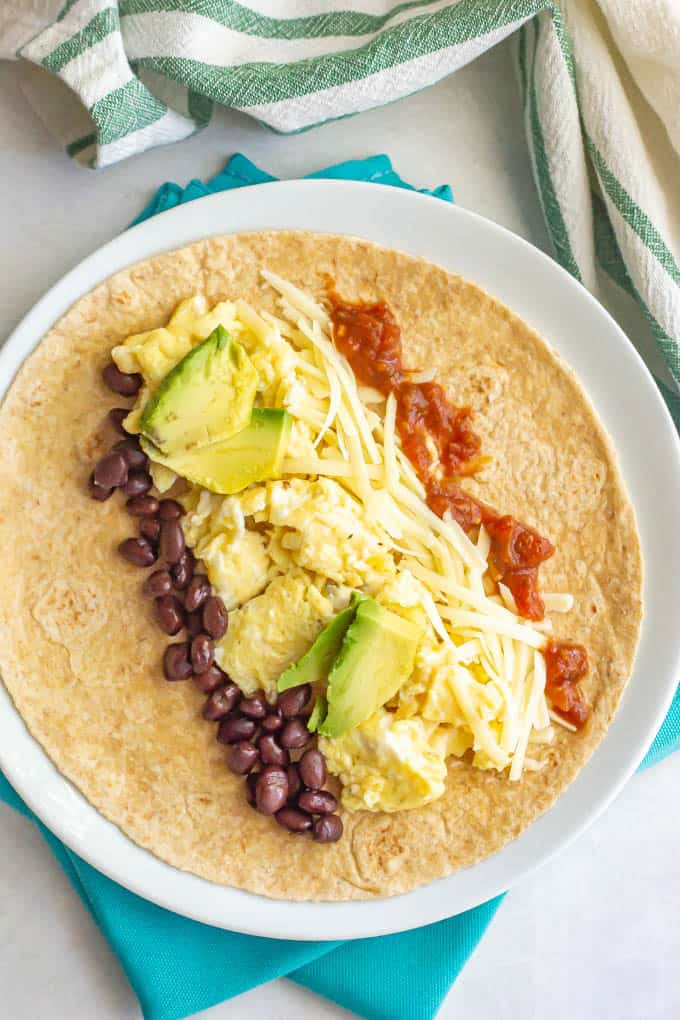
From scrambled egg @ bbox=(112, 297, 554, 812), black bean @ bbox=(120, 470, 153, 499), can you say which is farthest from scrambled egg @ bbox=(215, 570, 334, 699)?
black bean @ bbox=(120, 470, 153, 499)

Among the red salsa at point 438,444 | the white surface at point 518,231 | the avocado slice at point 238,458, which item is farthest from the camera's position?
the white surface at point 518,231

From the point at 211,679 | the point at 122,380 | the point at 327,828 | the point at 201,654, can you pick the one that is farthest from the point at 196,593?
the point at 327,828

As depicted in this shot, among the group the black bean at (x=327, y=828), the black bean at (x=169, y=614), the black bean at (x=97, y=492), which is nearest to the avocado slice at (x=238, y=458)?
the black bean at (x=97, y=492)

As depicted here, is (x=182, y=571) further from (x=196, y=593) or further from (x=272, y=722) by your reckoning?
(x=272, y=722)

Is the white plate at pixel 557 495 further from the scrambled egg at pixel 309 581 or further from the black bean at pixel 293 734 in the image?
the black bean at pixel 293 734

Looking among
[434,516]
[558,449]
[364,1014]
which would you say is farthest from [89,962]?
[558,449]

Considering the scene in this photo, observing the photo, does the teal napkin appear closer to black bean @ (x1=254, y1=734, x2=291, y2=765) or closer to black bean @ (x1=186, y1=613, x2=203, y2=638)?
black bean @ (x1=254, y1=734, x2=291, y2=765)

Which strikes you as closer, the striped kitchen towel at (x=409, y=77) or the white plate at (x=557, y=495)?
the white plate at (x=557, y=495)
